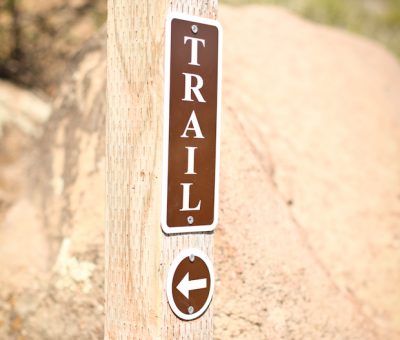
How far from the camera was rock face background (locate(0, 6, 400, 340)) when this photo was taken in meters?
2.70

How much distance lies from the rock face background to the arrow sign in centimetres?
54

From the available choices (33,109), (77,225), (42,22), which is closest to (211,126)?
(77,225)

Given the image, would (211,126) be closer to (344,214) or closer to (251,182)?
(251,182)

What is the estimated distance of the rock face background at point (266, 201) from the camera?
270cm

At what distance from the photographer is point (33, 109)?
4324mm

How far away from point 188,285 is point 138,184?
0.38 meters

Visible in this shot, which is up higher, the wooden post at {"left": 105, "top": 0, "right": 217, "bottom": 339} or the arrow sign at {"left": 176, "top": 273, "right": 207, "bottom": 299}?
the wooden post at {"left": 105, "top": 0, "right": 217, "bottom": 339}

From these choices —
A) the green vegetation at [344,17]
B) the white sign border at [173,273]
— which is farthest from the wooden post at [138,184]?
the green vegetation at [344,17]

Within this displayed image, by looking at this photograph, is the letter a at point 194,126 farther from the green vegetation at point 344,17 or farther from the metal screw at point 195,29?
the green vegetation at point 344,17

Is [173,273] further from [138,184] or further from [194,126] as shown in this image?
[194,126]

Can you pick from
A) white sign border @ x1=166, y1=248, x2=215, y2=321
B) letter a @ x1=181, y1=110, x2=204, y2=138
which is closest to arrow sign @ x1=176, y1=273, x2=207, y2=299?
white sign border @ x1=166, y1=248, x2=215, y2=321

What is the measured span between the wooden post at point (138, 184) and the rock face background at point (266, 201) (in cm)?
63

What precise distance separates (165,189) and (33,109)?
272 cm

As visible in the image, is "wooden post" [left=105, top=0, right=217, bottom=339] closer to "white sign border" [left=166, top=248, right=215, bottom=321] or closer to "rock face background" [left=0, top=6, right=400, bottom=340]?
"white sign border" [left=166, top=248, right=215, bottom=321]
